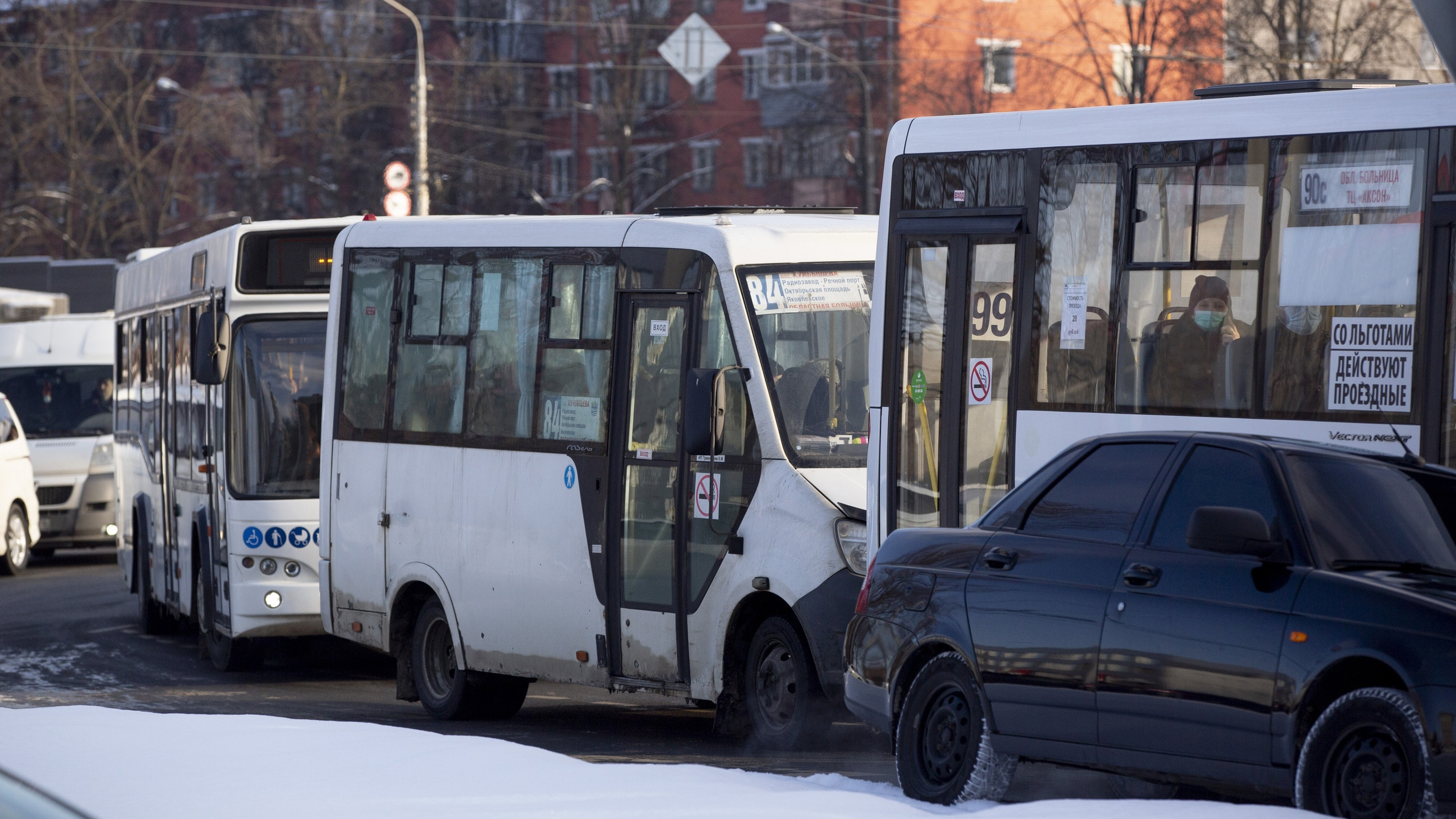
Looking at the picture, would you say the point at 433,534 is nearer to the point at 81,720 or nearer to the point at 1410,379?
the point at 81,720

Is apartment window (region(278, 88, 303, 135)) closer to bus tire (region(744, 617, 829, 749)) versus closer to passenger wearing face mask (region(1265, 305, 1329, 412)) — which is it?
bus tire (region(744, 617, 829, 749))

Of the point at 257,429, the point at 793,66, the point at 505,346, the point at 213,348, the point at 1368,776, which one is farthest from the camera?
the point at 793,66

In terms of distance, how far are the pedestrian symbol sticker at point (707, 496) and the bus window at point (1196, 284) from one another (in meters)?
2.29

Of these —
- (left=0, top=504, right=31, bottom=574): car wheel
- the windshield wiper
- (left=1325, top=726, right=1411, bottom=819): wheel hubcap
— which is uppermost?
the windshield wiper

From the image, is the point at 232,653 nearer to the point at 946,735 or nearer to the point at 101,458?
the point at 946,735

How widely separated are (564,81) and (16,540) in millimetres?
49857

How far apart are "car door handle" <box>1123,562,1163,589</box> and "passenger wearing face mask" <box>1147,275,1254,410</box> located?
203 centimetres

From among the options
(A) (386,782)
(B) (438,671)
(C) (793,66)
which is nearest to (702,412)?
(B) (438,671)

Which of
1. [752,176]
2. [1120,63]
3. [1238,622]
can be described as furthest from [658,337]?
[752,176]

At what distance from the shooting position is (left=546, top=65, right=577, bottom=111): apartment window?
235ft

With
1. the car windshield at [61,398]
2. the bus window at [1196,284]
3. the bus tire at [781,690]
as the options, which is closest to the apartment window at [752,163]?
the car windshield at [61,398]

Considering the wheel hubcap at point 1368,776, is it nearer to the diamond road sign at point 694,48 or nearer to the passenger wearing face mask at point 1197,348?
the passenger wearing face mask at point 1197,348

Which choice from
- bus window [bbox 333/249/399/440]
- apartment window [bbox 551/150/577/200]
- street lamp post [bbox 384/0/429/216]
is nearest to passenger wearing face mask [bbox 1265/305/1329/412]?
bus window [bbox 333/249/399/440]

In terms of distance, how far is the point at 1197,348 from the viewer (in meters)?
8.97
